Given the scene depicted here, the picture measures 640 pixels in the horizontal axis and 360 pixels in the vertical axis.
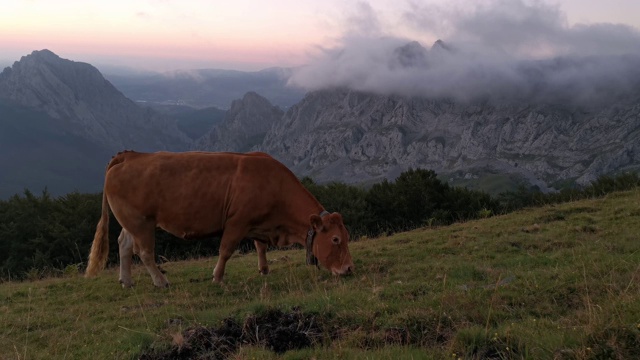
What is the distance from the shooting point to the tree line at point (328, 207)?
88.9 ft

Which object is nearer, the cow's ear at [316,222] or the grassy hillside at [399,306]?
the grassy hillside at [399,306]

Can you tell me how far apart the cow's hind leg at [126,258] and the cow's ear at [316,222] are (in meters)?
3.73

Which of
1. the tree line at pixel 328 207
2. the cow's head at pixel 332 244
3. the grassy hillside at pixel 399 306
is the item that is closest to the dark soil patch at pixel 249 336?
the grassy hillside at pixel 399 306

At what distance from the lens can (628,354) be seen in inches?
160

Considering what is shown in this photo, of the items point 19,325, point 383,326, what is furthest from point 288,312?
point 19,325

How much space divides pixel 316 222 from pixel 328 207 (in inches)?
1198

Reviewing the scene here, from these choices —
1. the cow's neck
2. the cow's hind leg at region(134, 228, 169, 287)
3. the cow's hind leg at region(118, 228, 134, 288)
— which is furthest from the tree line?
the cow's neck

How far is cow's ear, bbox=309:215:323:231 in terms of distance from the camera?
9.14m

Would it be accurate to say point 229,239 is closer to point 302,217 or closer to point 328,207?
point 302,217

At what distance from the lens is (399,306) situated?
6.36 metres

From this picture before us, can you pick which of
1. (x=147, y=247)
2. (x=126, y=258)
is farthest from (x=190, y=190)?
(x=126, y=258)

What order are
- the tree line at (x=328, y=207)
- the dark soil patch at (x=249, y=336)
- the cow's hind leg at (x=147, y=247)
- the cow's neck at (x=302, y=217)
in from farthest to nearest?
1. the tree line at (x=328, y=207)
2. the cow's neck at (x=302, y=217)
3. the cow's hind leg at (x=147, y=247)
4. the dark soil patch at (x=249, y=336)

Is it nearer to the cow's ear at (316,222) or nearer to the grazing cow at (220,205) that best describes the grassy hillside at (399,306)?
the grazing cow at (220,205)

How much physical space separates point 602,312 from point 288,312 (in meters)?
3.52
